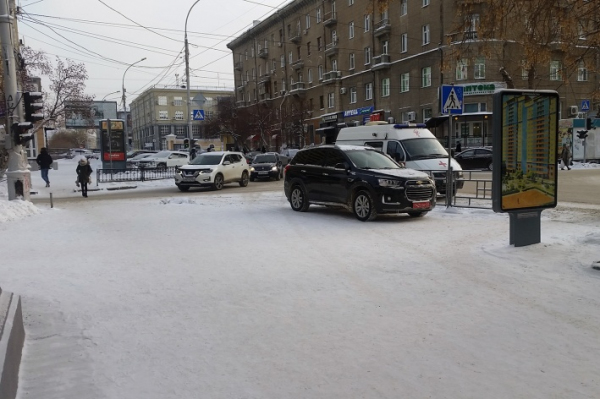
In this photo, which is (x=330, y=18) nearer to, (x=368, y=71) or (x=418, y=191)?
(x=368, y=71)

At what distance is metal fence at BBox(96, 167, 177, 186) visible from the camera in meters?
27.2

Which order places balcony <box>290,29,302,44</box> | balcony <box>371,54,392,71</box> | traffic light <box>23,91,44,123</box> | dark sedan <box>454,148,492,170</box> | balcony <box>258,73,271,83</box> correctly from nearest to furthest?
traffic light <box>23,91,44,123</box> < dark sedan <box>454,148,492,170</box> < balcony <box>371,54,392,71</box> < balcony <box>290,29,302,44</box> < balcony <box>258,73,271,83</box>

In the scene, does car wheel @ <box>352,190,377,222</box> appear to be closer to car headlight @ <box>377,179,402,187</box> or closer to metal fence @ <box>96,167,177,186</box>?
car headlight @ <box>377,179,402,187</box>

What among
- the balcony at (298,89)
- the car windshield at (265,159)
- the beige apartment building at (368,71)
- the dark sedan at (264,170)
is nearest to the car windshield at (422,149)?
the beige apartment building at (368,71)

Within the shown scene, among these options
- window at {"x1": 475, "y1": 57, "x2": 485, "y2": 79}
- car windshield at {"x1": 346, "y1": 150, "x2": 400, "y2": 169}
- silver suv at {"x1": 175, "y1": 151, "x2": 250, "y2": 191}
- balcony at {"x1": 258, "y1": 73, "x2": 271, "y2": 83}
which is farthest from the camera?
balcony at {"x1": 258, "y1": 73, "x2": 271, "y2": 83}

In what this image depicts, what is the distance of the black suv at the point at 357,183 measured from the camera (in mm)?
11367

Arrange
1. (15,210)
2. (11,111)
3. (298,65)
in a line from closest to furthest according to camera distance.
Answer: 1. (15,210)
2. (11,111)
3. (298,65)

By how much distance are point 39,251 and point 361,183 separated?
665 centimetres

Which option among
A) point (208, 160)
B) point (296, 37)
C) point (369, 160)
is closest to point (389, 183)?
point (369, 160)

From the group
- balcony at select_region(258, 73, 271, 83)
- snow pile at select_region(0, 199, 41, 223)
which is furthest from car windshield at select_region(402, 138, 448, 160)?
balcony at select_region(258, 73, 271, 83)

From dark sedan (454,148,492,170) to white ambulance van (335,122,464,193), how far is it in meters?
14.9

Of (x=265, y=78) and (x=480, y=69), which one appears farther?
(x=265, y=78)

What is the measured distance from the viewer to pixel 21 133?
14.7 meters

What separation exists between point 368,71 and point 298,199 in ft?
121
